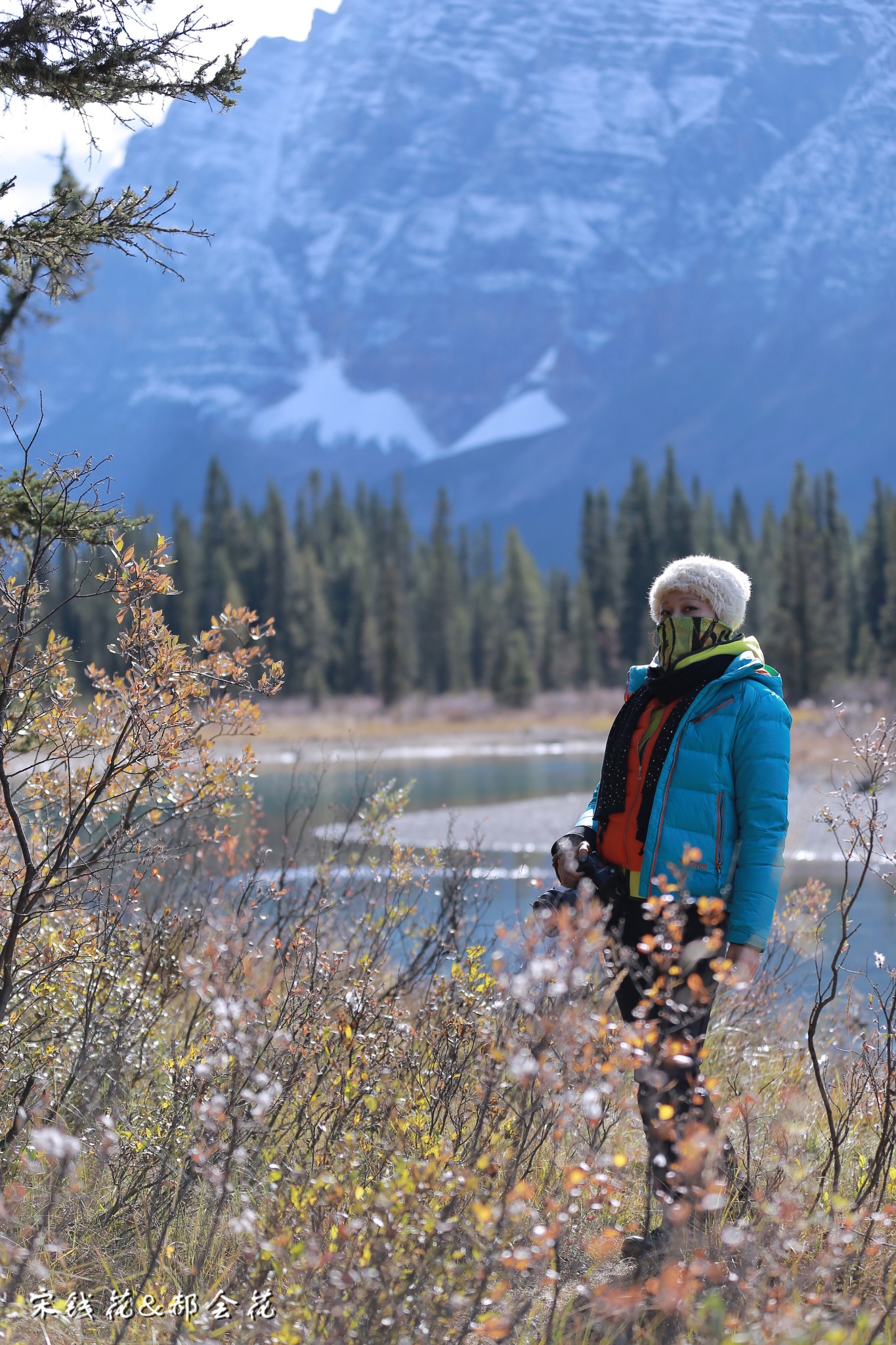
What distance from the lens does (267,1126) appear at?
4027 millimetres

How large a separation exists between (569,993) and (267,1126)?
1650 mm

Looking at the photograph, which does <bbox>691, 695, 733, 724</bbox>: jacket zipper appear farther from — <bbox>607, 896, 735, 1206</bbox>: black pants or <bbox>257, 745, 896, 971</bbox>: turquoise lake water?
<bbox>257, 745, 896, 971</bbox>: turquoise lake water

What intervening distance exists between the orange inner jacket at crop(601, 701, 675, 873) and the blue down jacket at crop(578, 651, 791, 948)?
0.26ft

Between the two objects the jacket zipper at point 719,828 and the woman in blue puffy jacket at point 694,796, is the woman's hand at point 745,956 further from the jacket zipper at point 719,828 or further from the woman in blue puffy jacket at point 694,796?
the jacket zipper at point 719,828

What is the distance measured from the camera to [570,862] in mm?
3740

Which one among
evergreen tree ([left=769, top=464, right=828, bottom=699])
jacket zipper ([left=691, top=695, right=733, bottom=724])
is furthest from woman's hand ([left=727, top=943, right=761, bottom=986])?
evergreen tree ([left=769, top=464, right=828, bottom=699])

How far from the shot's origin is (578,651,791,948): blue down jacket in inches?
140

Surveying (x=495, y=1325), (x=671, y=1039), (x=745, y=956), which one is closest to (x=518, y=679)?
(x=745, y=956)

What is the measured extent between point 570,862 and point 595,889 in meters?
0.11

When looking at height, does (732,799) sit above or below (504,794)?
above

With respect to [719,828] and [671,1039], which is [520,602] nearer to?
[719,828]

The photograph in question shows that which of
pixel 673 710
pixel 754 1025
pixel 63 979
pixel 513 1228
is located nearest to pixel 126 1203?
pixel 63 979

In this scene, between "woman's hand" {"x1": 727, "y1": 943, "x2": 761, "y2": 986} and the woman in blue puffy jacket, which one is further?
the woman in blue puffy jacket

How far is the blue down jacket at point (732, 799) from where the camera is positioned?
11.6 ft
